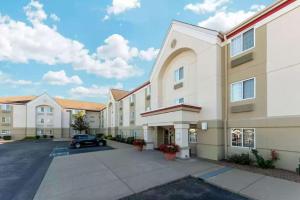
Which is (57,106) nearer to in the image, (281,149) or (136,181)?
(136,181)

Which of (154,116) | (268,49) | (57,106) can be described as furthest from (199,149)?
(57,106)

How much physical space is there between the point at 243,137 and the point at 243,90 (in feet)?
9.45

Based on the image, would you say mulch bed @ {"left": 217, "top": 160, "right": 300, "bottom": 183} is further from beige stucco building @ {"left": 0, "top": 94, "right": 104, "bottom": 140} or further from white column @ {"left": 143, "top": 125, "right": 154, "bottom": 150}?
beige stucco building @ {"left": 0, "top": 94, "right": 104, "bottom": 140}

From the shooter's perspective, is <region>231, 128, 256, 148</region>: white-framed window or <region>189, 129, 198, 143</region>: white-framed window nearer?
<region>231, 128, 256, 148</region>: white-framed window

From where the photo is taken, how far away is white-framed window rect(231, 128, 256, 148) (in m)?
11.1

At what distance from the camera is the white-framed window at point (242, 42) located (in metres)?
11.3

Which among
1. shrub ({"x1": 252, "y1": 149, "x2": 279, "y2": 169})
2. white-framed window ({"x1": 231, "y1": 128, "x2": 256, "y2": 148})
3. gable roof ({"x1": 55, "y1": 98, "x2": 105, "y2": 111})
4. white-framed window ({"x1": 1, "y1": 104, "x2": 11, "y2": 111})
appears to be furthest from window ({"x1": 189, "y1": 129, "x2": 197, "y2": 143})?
white-framed window ({"x1": 1, "y1": 104, "x2": 11, "y2": 111})

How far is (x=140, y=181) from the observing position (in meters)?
8.34

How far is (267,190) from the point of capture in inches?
267

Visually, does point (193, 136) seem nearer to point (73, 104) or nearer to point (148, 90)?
point (148, 90)

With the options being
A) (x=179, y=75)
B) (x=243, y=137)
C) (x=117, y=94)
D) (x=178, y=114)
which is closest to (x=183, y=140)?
(x=178, y=114)

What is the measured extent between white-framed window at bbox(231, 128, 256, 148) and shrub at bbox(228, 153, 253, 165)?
2.16 ft

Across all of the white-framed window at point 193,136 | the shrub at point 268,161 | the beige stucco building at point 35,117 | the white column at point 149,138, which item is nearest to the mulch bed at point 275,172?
the shrub at point 268,161

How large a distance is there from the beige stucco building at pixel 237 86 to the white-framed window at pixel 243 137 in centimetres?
5
